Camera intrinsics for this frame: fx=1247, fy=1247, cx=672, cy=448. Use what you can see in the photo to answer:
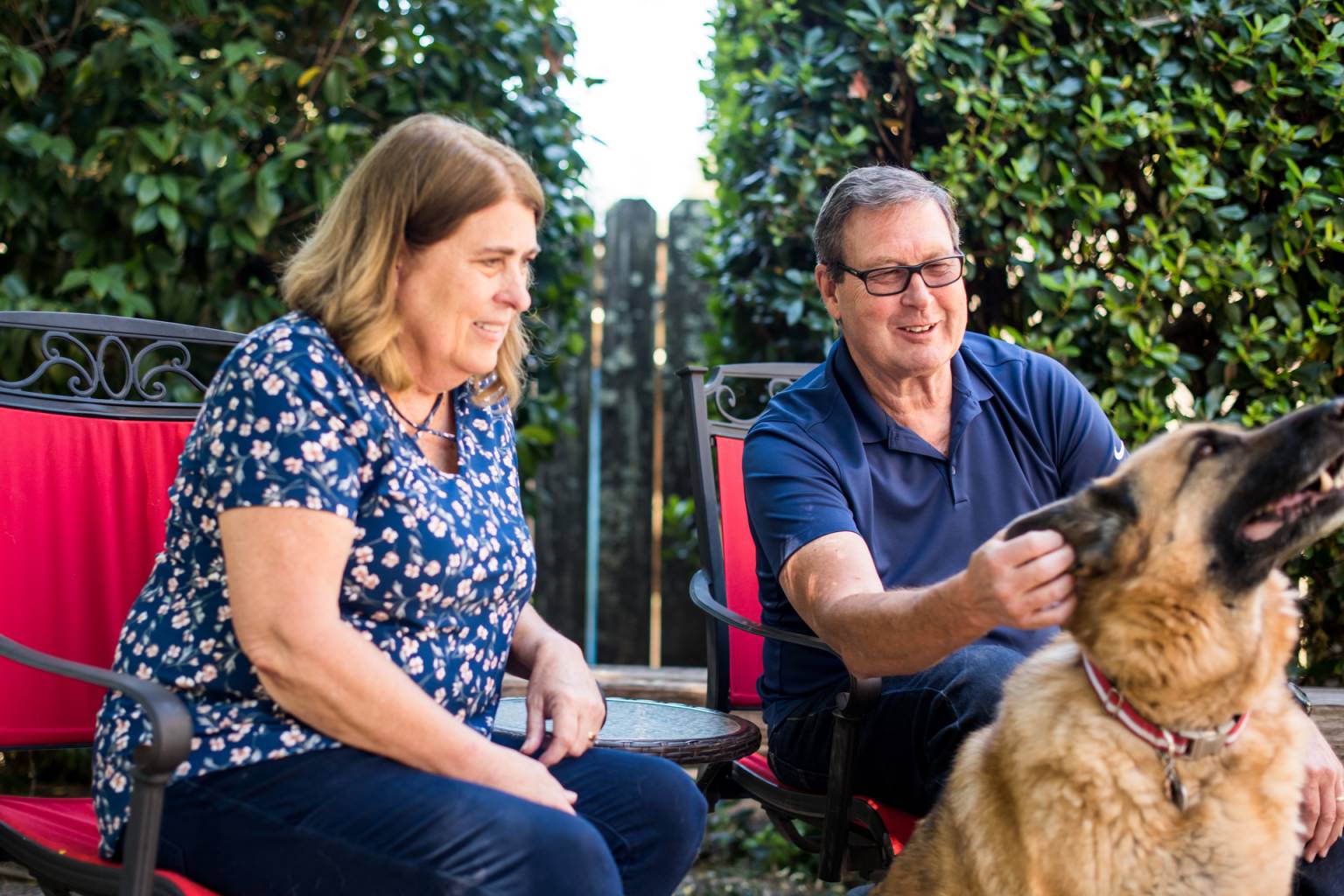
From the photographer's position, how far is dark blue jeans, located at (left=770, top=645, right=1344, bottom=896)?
236cm

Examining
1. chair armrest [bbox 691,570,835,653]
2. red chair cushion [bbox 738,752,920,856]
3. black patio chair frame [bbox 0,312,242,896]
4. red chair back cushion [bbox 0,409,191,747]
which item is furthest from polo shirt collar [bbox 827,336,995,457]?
red chair back cushion [bbox 0,409,191,747]

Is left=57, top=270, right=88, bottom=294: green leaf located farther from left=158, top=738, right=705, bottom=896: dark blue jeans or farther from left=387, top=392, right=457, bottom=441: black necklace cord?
left=158, top=738, right=705, bottom=896: dark blue jeans

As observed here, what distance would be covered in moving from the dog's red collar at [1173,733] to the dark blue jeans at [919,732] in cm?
39

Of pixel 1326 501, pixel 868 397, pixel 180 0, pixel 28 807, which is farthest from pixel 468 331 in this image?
pixel 180 0

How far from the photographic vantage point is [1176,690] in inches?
75.8

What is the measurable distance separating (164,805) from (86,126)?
2.63 m

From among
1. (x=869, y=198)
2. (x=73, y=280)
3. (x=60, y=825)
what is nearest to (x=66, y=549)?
(x=60, y=825)

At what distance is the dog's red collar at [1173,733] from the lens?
6.32 ft

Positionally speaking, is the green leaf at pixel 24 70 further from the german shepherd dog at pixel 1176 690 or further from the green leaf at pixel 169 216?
the german shepherd dog at pixel 1176 690

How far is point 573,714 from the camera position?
2359 millimetres

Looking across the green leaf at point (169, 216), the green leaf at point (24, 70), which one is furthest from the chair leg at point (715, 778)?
the green leaf at point (24, 70)

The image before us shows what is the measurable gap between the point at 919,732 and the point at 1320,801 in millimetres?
721

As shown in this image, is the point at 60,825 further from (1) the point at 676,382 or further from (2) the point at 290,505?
(1) the point at 676,382

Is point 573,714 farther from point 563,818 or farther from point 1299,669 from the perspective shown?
point 1299,669
